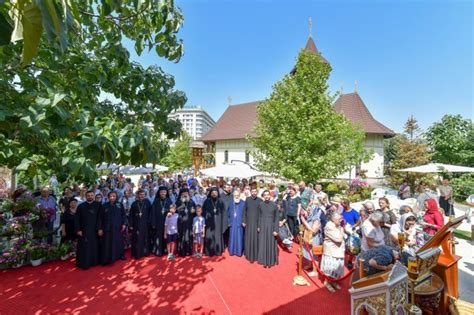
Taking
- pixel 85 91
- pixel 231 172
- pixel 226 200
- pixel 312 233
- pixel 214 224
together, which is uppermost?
pixel 85 91

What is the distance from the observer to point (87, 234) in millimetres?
6637

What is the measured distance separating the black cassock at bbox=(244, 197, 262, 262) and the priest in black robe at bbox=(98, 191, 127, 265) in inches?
154

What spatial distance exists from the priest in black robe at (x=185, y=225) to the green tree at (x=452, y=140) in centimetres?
2546

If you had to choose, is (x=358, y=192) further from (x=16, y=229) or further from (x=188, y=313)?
(x=16, y=229)

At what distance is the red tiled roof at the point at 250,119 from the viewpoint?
29131 millimetres

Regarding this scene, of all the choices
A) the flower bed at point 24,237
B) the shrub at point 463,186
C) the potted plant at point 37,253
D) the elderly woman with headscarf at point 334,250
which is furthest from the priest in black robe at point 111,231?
the shrub at point 463,186

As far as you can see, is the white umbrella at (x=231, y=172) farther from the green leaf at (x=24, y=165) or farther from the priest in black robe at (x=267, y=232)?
the green leaf at (x=24, y=165)

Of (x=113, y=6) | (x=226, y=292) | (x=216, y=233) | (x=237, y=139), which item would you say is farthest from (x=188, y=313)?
(x=237, y=139)

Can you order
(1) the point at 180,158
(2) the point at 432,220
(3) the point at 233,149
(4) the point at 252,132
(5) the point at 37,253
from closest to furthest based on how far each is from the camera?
(2) the point at 432,220
(5) the point at 37,253
(4) the point at 252,132
(3) the point at 233,149
(1) the point at 180,158

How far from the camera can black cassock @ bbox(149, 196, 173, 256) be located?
7.61 meters

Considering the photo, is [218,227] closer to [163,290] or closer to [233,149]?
[163,290]

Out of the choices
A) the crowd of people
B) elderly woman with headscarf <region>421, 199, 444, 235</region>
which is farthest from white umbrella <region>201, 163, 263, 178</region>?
elderly woman with headscarf <region>421, 199, 444, 235</region>

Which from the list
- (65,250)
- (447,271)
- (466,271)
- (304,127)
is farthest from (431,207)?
(65,250)

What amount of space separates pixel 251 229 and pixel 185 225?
2.17 metres
